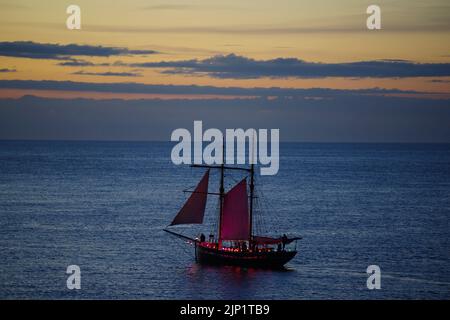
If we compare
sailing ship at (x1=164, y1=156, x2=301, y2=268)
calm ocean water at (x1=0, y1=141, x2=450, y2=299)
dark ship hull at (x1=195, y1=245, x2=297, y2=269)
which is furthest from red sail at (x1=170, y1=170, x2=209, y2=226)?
dark ship hull at (x1=195, y1=245, x2=297, y2=269)

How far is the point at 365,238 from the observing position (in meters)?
89.2

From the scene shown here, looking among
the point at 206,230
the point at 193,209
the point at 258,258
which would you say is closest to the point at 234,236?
the point at 258,258

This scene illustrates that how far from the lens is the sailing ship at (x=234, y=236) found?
7112 centimetres

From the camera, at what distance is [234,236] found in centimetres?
7406

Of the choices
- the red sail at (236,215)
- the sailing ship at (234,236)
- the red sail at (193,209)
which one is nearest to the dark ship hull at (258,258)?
the sailing ship at (234,236)

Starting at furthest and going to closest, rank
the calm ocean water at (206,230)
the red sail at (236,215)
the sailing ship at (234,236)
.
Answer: the red sail at (236,215) → the sailing ship at (234,236) → the calm ocean water at (206,230)

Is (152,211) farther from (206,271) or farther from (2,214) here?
(206,271)

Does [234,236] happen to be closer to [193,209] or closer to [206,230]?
[193,209]

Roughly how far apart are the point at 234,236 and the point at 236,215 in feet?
6.07

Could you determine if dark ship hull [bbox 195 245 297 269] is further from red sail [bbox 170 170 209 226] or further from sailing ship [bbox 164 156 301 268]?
red sail [bbox 170 170 209 226]

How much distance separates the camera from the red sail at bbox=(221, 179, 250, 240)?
74.2 metres

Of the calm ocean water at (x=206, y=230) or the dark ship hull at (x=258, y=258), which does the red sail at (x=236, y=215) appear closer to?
the dark ship hull at (x=258, y=258)
